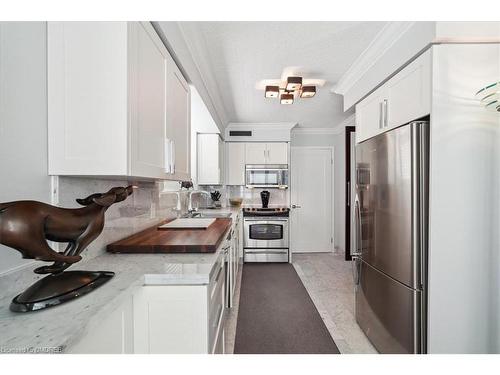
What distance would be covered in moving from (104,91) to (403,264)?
1.92 metres

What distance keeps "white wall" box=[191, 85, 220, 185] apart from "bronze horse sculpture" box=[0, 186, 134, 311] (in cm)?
162

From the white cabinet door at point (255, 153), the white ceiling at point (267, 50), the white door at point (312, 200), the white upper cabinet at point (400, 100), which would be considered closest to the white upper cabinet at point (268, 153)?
the white cabinet door at point (255, 153)

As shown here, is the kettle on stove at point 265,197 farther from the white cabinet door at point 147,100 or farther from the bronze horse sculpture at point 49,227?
the bronze horse sculpture at point 49,227

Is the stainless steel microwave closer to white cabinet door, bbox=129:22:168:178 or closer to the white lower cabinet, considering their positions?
white cabinet door, bbox=129:22:168:178

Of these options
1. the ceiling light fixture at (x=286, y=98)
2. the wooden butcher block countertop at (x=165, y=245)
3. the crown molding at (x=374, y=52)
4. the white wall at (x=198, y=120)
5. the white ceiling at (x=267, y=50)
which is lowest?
the wooden butcher block countertop at (x=165, y=245)

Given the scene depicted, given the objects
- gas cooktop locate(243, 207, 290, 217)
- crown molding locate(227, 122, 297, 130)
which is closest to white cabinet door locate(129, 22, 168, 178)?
gas cooktop locate(243, 207, 290, 217)

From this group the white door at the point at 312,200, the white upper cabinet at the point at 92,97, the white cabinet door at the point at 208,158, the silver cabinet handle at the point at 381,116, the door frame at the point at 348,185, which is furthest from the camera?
the white door at the point at 312,200

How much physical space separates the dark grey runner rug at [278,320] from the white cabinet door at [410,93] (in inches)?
70.1

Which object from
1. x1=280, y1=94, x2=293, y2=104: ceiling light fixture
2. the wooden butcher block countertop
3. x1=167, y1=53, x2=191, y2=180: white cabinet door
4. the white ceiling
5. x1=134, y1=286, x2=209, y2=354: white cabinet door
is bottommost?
x1=134, y1=286, x2=209, y2=354: white cabinet door

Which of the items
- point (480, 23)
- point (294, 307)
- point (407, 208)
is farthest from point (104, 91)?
point (294, 307)

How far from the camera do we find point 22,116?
103 centimetres

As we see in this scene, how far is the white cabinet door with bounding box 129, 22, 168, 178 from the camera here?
120cm

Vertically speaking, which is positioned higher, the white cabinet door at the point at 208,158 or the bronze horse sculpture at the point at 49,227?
the white cabinet door at the point at 208,158

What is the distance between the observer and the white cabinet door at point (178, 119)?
5.58 feet
